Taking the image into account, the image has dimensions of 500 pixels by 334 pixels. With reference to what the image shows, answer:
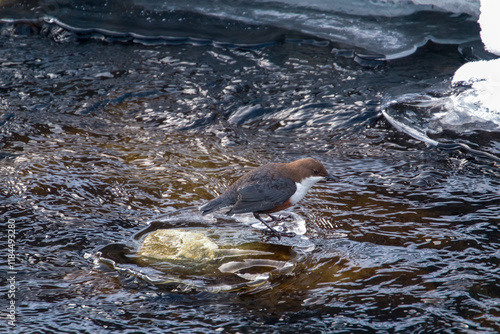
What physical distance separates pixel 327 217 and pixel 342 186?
0.52 metres

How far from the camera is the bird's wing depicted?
3834 mm

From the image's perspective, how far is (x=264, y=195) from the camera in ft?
12.6

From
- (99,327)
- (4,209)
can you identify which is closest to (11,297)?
(99,327)

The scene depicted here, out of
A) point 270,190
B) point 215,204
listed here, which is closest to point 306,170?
point 270,190

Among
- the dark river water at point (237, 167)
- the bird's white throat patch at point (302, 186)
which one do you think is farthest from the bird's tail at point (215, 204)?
the bird's white throat patch at point (302, 186)

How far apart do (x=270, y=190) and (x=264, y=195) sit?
63 millimetres

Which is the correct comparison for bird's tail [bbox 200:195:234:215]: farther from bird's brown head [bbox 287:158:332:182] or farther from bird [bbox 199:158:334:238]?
bird's brown head [bbox 287:158:332:182]

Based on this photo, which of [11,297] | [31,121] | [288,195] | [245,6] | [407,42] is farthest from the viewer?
[245,6]

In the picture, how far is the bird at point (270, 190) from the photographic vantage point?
383 centimetres

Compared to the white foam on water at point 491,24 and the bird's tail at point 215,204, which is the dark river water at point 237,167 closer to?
the bird's tail at point 215,204

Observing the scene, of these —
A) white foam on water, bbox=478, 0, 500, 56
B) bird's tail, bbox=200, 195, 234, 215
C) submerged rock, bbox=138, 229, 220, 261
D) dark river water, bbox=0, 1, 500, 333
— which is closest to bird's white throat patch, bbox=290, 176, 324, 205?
dark river water, bbox=0, 1, 500, 333

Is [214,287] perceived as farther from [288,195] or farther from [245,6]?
[245,6]

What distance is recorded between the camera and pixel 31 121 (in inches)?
210

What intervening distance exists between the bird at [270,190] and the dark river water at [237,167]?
21 cm
